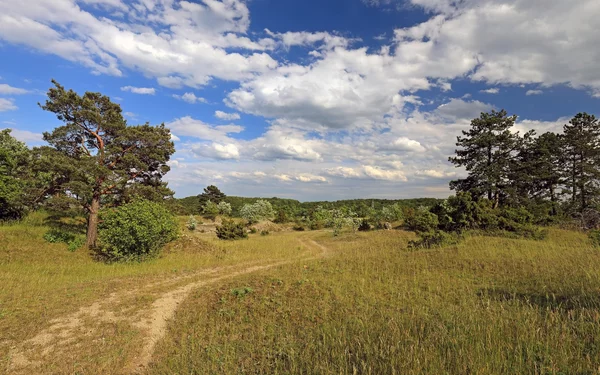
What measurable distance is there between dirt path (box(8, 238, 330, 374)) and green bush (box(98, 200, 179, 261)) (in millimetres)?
5041

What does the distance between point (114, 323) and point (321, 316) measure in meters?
5.45

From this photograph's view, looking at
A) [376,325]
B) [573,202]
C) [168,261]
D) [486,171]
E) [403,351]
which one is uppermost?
[486,171]

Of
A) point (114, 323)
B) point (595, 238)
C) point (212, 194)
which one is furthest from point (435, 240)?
point (212, 194)

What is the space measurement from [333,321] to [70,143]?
19.8 m

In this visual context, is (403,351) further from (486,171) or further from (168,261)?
(486,171)

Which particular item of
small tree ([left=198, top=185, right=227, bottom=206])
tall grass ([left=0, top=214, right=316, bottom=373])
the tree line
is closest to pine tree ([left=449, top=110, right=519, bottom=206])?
the tree line

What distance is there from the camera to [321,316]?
7352 millimetres

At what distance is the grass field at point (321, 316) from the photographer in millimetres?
4324

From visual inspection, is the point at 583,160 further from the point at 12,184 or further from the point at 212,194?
the point at 212,194

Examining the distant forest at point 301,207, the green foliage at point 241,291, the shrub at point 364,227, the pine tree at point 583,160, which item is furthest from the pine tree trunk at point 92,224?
the pine tree at point 583,160

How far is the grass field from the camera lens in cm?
432

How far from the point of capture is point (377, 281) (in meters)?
10.4

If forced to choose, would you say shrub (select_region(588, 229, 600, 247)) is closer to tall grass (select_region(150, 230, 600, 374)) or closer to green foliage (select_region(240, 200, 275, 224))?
tall grass (select_region(150, 230, 600, 374))

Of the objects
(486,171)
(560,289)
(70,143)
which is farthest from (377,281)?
(486,171)
